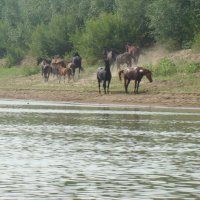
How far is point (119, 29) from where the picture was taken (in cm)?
6744

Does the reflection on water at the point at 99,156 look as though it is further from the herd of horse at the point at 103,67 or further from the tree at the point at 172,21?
the tree at the point at 172,21

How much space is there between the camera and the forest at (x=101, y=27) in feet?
202

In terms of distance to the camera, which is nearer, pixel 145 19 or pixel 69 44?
pixel 145 19

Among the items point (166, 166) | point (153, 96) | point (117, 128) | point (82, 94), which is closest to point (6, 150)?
point (166, 166)

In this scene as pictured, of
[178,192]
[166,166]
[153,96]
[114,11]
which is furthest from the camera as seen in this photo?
[114,11]

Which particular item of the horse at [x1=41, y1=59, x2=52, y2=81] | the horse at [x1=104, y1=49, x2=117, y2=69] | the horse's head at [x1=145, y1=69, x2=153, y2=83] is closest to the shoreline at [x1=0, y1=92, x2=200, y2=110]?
the horse's head at [x1=145, y1=69, x2=153, y2=83]

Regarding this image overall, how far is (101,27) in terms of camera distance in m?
66.5

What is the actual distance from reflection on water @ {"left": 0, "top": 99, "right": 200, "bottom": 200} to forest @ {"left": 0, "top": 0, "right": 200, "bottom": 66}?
2435 cm

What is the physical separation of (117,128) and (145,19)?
37.2 meters

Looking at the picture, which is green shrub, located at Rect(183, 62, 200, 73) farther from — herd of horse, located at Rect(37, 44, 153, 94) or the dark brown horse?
the dark brown horse

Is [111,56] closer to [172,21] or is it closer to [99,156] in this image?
[172,21]

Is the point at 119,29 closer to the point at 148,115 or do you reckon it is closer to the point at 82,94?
the point at 82,94

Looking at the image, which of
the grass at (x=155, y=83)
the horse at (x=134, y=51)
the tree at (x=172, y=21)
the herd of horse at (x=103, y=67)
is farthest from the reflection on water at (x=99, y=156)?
the horse at (x=134, y=51)

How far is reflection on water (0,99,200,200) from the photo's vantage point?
16141mm
